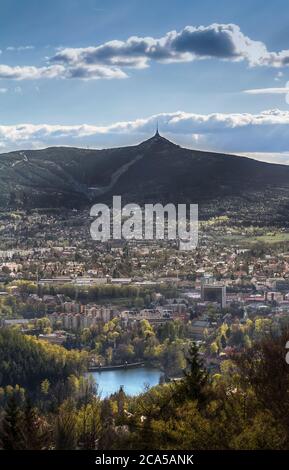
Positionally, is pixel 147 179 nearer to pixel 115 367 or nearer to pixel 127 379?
pixel 115 367

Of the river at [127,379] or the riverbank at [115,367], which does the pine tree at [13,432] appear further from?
the riverbank at [115,367]

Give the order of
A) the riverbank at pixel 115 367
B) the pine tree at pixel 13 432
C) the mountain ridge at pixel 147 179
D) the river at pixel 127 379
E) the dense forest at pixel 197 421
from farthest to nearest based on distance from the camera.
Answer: the mountain ridge at pixel 147 179 → the riverbank at pixel 115 367 → the river at pixel 127 379 → the pine tree at pixel 13 432 → the dense forest at pixel 197 421

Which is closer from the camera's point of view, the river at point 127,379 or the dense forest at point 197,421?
the dense forest at point 197,421

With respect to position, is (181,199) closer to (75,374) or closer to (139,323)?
(139,323)

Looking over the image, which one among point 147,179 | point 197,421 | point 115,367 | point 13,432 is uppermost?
point 147,179

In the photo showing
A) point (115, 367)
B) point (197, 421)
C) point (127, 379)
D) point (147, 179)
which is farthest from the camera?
point (147, 179)

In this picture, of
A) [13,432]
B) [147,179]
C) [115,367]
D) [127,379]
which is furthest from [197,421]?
[147,179]

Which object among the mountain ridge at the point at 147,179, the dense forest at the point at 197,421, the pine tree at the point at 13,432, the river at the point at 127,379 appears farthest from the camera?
the mountain ridge at the point at 147,179

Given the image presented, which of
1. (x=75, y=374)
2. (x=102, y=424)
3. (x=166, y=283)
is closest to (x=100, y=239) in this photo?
(x=166, y=283)

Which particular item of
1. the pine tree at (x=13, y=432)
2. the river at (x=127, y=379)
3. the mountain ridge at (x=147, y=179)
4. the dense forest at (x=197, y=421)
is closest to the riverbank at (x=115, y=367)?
the river at (x=127, y=379)
